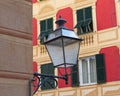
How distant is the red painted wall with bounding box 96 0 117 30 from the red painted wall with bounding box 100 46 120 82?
128 centimetres

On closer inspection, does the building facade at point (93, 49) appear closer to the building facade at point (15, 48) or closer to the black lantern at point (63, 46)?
the black lantern at point (63, 46)

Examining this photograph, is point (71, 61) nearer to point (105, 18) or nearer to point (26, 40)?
point (26, 40)

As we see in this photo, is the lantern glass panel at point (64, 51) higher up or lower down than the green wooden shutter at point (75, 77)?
lower down

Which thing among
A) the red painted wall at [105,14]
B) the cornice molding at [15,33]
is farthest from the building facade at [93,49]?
the cornice molding at [15,33]

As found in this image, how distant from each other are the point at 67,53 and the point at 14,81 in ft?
2.90

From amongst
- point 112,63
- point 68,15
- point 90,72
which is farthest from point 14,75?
point 68,15

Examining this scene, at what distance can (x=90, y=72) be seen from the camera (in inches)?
711

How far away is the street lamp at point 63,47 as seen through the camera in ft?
15.2

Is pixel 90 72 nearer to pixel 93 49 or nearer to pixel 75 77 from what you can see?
pixel 75 77

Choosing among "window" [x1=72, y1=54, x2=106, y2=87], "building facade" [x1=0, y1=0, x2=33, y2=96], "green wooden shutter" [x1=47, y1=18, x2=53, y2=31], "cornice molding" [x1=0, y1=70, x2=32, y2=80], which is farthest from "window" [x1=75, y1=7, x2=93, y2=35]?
"cornice molding" [x1=0, y1=70, x2=32, y2=80]

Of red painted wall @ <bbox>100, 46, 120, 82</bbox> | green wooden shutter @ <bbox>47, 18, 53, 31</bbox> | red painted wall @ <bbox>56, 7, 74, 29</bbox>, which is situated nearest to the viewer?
red painted wall @ <bbox>100, 46, 120, 82</bbox>

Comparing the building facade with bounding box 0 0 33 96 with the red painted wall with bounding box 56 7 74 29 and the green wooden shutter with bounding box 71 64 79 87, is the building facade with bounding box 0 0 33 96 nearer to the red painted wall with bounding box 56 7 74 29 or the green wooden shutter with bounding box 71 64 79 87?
the green wooden shutter with bounding box 71 64 79 87

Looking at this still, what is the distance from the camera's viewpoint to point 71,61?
4715 mm

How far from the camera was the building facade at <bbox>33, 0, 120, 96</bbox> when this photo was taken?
17.3m
